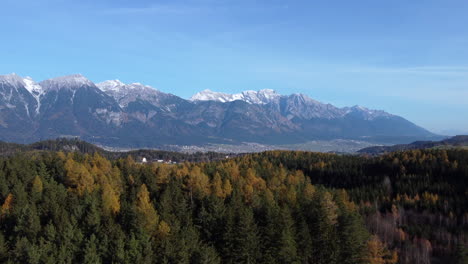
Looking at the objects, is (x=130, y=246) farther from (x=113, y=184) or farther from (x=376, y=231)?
(x=376, y=231)

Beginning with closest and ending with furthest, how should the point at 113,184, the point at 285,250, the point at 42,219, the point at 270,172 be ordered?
1. the point at 285,250
2. the point at 42,219
3. the point at 113,184
4. the point at 270,172

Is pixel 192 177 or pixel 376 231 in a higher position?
pixel 192 177

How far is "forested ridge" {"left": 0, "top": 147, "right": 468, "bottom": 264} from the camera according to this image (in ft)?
186

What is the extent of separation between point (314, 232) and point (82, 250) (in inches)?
1483

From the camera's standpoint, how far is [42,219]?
6662cm

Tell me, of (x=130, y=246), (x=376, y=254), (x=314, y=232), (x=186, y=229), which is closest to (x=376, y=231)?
(x=376, y=254)

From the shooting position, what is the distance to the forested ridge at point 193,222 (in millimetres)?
56781

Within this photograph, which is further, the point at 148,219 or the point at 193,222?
the point at 193,222

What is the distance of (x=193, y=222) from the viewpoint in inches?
2916

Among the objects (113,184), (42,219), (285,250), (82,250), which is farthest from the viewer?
(113,184)

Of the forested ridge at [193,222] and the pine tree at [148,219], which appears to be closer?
the forested ridge at [193,222]

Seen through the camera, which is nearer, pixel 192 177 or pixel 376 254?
pixel 376 254

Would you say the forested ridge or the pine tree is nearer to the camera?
the forested ridge

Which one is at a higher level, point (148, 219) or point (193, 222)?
point (148, 219)
